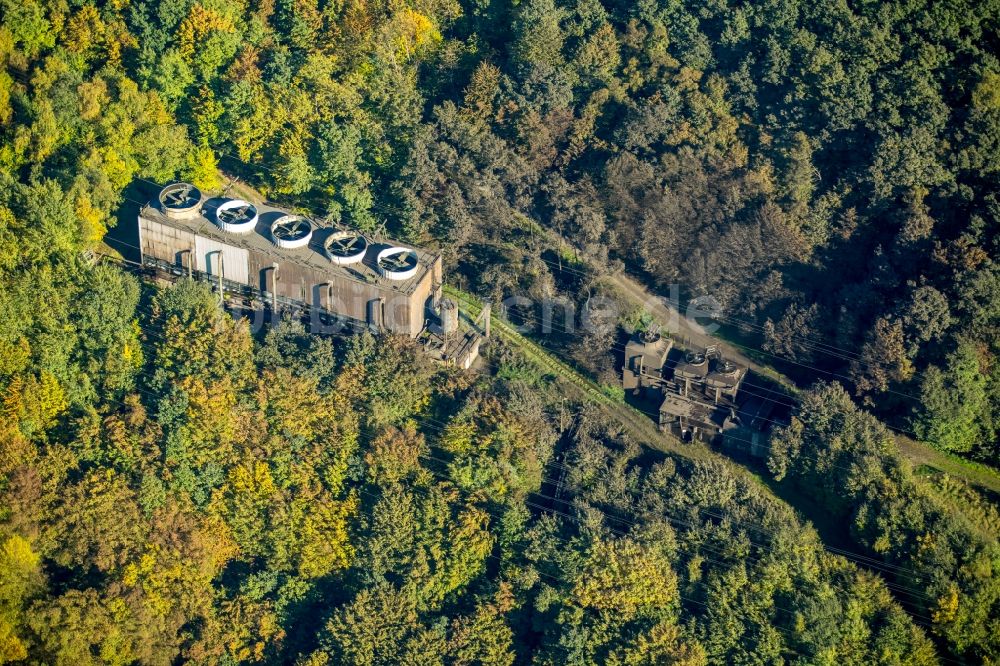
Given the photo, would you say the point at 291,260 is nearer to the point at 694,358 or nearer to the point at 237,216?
the point at 237,216

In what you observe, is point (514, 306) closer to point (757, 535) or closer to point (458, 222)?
point (458, 222)

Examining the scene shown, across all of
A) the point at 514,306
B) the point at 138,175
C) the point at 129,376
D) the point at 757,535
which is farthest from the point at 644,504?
the point at 138,175

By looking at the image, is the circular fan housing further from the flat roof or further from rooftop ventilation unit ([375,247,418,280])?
rooftop ventilation unit ([375,247,418,280])

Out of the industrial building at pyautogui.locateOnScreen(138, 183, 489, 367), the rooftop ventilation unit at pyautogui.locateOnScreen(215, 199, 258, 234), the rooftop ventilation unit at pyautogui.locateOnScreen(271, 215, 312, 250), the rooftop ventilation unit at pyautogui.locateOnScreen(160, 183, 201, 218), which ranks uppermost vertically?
the rooftop ventilation unit at pyautogui.locateOnScreen(160, 183, 201, 218)

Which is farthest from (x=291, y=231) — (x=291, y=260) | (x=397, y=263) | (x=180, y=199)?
(x=180, y=199)

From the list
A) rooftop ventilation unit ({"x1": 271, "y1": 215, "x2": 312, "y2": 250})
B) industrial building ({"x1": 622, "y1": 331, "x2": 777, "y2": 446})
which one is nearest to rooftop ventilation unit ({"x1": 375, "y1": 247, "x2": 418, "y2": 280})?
rooftop ventilation unit ({"x1": 271, "y1": 215, "x2": 312, "y2": 250})

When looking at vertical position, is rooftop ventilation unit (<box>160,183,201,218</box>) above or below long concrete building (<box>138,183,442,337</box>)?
above

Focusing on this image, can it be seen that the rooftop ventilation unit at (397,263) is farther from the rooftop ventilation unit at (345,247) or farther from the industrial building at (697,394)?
the industrial building at (697,394)
